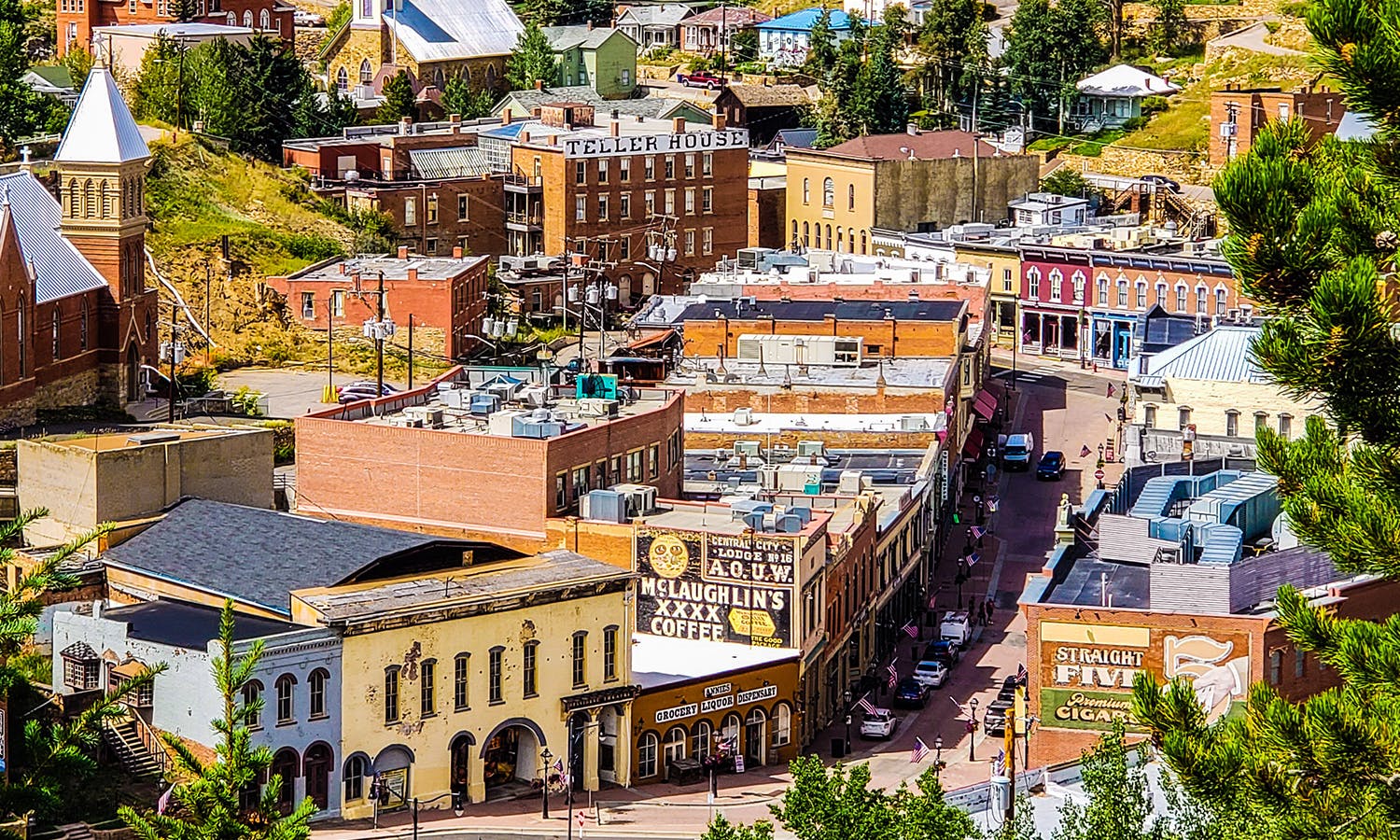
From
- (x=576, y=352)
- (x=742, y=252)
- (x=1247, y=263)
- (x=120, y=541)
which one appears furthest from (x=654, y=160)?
(x=1247, y=263)

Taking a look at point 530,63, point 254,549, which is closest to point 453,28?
point 530,63

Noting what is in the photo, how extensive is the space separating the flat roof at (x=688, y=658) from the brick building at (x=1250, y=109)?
73.0 m

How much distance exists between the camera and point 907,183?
143 metres

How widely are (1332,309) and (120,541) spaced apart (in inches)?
2175

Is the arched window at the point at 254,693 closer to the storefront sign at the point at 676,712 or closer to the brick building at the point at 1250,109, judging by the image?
the storefront sign at the point at 676,712

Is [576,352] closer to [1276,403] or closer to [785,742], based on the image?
[1276,403]

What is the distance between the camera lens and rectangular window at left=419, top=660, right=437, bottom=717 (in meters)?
68.2

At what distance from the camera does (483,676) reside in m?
69.4

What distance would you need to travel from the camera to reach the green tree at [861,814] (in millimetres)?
44844

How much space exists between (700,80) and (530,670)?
111118 mm

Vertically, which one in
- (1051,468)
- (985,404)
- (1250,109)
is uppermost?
(1250,109)

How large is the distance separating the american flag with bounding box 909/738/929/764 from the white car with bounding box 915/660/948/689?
5705mm

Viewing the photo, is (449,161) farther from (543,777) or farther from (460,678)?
(460,678)

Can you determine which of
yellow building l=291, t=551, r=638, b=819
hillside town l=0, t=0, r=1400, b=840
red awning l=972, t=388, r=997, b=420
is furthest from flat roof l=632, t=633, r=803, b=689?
red awning l=972, t=388, r=997, b=420
